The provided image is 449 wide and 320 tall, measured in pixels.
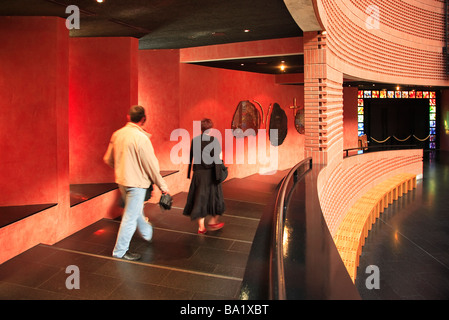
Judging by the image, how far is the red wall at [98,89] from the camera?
651cm

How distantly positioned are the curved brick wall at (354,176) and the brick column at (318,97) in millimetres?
462

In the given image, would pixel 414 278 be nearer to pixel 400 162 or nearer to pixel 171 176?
pixel 171 176

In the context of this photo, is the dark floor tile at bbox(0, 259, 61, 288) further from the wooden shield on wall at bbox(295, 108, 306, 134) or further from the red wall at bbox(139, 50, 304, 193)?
the wooden shield on wall at bbox(295, 108, 306, 134)

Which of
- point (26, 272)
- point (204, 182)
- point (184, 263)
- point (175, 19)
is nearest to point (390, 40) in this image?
point (175, 19)

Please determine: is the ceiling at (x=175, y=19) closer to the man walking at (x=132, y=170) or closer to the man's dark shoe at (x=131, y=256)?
the man walking at (x=132, y=170)

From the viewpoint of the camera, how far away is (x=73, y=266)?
3863mm

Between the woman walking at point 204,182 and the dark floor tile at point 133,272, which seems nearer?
the dark floor tile at point 133,272

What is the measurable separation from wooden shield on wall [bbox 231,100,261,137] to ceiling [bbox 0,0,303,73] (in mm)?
3072

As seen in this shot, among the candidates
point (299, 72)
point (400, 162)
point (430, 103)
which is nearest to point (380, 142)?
point (430, 103)

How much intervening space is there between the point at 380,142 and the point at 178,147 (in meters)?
17.1

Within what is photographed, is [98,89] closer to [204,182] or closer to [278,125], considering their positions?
[204,182]

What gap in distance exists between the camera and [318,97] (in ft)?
23.6

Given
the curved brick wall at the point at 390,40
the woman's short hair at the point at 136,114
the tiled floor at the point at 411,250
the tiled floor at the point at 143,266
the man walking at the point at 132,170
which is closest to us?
the tiled floor at the point at 143,266

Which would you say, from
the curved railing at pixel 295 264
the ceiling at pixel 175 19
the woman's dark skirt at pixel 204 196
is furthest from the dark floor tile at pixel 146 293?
the ceiling at pixel 175 19
